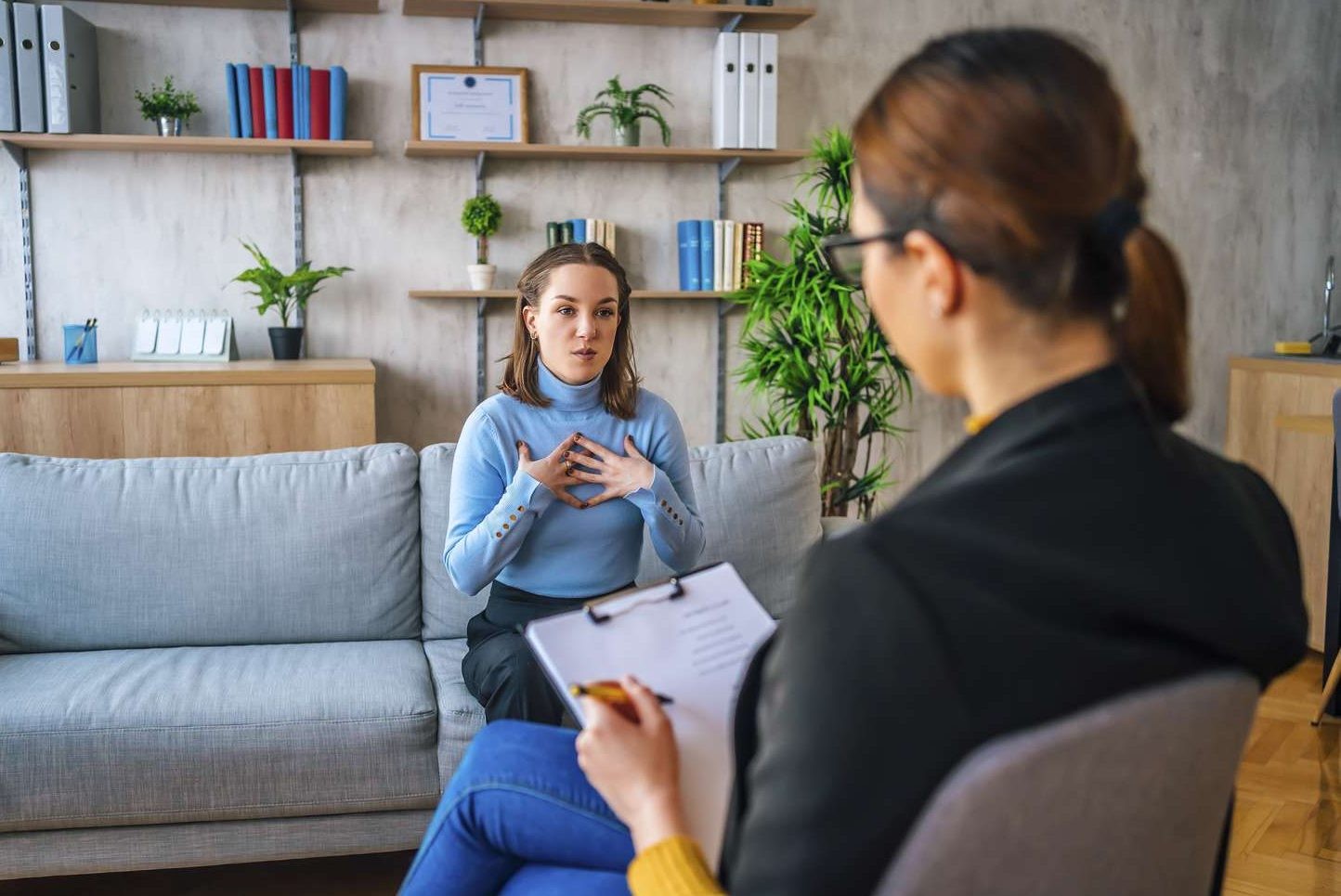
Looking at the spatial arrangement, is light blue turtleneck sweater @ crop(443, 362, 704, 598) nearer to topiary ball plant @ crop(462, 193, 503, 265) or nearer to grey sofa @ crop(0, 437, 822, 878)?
grey sofa @ crop(0, 437, 822, 878)

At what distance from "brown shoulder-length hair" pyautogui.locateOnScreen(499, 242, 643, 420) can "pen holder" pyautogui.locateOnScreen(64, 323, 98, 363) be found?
80.6 inches

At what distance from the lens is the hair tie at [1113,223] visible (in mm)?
702

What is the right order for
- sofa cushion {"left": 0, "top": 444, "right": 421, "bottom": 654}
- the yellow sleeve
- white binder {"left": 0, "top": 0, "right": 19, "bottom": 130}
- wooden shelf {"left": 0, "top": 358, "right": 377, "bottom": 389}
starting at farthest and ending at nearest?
white binder {"left": 0, "top": 0, "right": 19, "bottom": 130} < wooden shelf {"left": 0, "top": 358, "right": 377, "bottom": 389} < sofa cushion {"left": 0, "top": 444, "right": 421, "bottom": 654} < the yellow sleeve

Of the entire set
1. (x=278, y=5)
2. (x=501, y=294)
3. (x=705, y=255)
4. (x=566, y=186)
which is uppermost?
(x=278, y=5)

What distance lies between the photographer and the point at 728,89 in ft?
12.8

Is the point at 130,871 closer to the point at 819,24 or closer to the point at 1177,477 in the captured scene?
the point at 1177,477

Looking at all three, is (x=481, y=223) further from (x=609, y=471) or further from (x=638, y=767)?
(x=638, y=767)

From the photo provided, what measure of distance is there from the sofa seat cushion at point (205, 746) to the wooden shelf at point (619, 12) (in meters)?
2.49

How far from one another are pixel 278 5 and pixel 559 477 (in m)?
2.49

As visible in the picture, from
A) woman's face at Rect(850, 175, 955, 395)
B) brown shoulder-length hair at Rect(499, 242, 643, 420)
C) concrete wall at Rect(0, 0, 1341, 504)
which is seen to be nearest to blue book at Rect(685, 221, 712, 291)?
concrete wall at Rect(0, 0, 1341, 504)

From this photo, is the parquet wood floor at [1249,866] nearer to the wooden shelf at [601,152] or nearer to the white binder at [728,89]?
the wooden shelf at [601,152]

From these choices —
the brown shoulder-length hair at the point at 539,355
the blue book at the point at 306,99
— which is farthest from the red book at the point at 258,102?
the brown shoulder-length hair at the point at 539,355

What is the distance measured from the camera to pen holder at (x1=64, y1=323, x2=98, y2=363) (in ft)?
11.8

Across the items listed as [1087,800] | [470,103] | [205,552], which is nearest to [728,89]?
[470,103]
